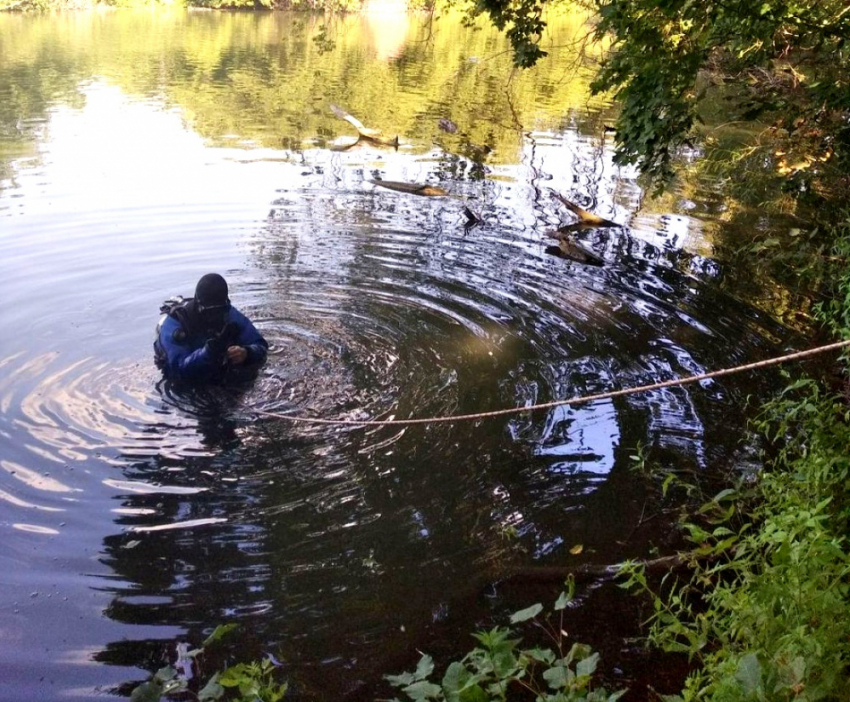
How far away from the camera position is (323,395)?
641 centimetres

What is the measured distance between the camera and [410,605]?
13.5 feet

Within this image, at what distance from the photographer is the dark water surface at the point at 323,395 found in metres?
4.15

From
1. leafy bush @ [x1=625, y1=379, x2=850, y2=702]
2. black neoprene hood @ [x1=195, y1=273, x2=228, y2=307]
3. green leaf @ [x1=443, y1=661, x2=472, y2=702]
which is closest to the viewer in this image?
leafy bush @ [x1=625, y1=379, x2=850, y2=702]

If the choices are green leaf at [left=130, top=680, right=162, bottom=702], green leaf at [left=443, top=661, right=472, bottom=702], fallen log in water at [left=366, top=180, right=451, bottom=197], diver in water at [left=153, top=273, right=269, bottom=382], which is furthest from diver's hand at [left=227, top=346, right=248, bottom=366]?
fallen log in water at [left=366, top=180, right=451, bottom=197]

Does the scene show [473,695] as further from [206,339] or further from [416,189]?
[416,189]

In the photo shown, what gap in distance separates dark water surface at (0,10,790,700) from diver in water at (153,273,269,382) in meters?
0.26

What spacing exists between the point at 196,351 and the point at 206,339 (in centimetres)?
28

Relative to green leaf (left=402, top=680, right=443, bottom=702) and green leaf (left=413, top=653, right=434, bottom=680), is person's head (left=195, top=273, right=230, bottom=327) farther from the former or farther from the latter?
green leaf (left=402, top=680, right=443, bottom=702)

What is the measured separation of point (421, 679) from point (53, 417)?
460cm

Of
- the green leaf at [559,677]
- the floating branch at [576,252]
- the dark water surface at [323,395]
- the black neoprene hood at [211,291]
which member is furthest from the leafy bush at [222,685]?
the floating branch at [576,252]

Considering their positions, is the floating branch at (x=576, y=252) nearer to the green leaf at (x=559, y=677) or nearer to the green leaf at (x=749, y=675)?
the green leaf at (x=559, y=677)

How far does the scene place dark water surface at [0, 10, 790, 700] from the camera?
4.15m

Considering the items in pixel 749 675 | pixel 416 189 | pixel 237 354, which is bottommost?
pixel 237 354

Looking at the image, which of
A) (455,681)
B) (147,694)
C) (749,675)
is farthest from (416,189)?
(749,675)
